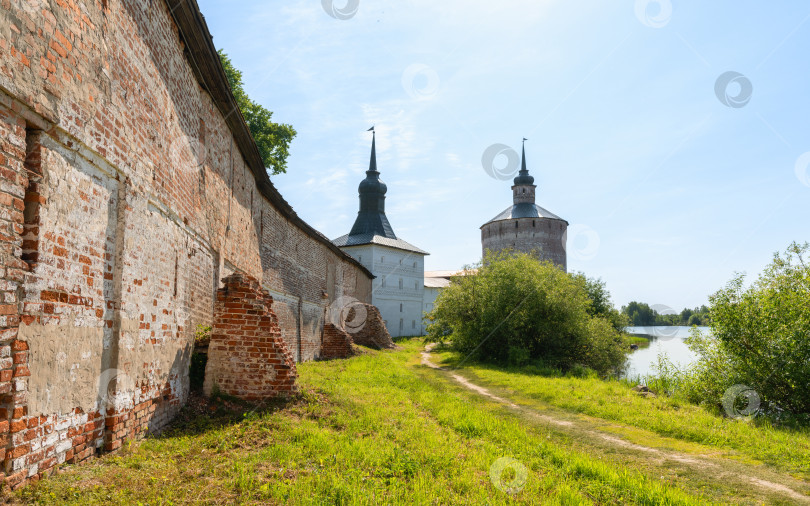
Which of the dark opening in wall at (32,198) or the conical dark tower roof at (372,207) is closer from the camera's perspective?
the dark opening in wall at (32,198)

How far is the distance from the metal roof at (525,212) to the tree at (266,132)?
2766cm

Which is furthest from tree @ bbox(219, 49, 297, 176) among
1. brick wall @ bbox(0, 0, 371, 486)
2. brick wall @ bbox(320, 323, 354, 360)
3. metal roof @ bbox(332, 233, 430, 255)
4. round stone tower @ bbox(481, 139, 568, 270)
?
round stone tower @ bbox(481, 139, 568, 270)

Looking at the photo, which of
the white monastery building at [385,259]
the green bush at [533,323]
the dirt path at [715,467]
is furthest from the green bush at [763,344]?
the white monastery building at [385,259]

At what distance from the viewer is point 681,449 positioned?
6.34 m

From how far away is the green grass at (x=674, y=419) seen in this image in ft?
19.7

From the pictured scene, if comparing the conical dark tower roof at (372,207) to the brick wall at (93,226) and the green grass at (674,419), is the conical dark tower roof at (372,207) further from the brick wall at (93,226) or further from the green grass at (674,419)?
the brick wall at (93,226)

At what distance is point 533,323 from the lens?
18.9 meters

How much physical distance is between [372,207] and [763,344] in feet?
118

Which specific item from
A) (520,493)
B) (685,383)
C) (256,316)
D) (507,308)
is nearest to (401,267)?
(507,308)

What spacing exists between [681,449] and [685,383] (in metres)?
4.91

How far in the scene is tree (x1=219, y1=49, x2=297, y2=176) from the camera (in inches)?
749

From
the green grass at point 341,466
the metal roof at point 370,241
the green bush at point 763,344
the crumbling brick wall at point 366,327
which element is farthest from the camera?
the metal roof at point 370,241

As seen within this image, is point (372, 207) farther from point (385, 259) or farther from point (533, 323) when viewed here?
point (533, 323)

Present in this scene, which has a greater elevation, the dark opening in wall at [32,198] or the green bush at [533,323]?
the dark opening in wall at [32,198]
